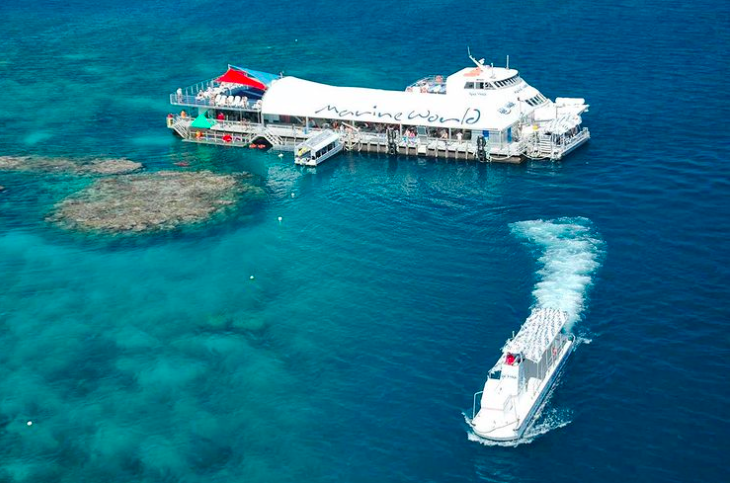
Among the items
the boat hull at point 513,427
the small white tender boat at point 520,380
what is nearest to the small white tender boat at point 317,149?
the small white tender boat at point 520,380

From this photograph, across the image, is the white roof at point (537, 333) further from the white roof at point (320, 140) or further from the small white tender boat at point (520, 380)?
the white roof at point (320, 140)

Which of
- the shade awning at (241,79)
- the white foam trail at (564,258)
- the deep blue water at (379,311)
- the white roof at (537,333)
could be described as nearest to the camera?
the deep blue water at (379,311)

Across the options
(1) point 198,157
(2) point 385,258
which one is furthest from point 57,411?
(1) point 198,157

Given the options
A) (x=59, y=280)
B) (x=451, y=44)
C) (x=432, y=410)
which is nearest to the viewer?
(x=432, y=410)

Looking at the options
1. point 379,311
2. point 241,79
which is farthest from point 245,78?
point 379,311

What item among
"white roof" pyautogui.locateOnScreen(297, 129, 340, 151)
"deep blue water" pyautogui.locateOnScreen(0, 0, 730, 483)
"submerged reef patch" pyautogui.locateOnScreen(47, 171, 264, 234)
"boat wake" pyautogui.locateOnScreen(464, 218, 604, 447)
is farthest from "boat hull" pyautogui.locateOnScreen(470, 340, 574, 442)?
"white roof" pyautogui.locateOnScreen(297, 129, 340, 151)

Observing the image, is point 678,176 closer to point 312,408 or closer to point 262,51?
point 312,408

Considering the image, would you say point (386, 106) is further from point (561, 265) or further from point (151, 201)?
point (561, 265)
